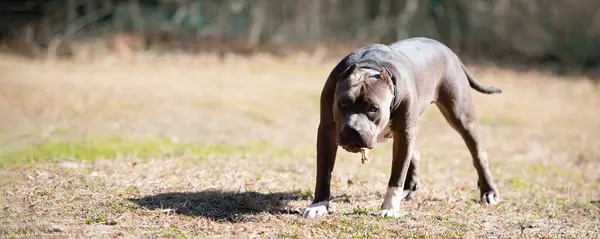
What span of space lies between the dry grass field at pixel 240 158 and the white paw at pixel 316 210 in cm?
→ 11

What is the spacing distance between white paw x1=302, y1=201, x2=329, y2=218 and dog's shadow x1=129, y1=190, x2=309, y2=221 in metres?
0.20

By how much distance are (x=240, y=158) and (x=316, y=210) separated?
327cm

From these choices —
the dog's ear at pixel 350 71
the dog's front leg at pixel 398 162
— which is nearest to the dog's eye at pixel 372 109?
the dog's ear at pixel 350 71

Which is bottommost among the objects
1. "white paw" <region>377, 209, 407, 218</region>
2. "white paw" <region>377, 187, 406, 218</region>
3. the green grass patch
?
the green grass patch

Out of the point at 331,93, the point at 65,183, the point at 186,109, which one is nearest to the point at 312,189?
the point at 331,93

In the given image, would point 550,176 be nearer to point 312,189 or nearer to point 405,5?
point 312,189

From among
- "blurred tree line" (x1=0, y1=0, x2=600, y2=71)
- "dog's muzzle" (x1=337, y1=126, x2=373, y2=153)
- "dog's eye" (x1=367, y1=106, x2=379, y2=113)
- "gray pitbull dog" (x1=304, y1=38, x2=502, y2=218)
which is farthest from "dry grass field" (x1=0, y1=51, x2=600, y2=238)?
"blurred tree line" (x1=0, y1=0, x2=600, y2=71)

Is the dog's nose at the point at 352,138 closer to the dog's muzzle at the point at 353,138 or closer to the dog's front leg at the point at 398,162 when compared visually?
the dog's muzzle at the point at 353,138

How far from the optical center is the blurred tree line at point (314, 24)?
18.3 m

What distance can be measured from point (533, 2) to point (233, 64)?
822 centimetres

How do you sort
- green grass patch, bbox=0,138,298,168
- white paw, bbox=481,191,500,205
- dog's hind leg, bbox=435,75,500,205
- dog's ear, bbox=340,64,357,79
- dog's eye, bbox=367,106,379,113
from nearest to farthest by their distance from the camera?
dog's eye, bbox=367,106,379,113
dog's ear, bbox=340,64,357,79
dog's hind leg, bbox=435,75,500,205
white paw, bbox=481,191,500,205
green grass patch, bbox=0,138,298,168

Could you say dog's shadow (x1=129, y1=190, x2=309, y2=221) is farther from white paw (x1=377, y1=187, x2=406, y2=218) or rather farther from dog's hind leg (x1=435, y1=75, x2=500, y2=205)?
dog's hind leg (x1=435, y1=75, x2=500, y2=205)

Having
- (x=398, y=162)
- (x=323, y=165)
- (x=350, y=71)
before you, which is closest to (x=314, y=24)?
(x=398, y=162)

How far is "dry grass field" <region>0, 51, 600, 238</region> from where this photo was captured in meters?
6.09
